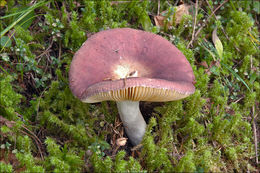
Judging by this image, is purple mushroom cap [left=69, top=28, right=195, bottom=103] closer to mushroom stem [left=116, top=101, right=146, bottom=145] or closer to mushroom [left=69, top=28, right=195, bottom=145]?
mushroom [left=69, top=28, right=195, bottom=145]

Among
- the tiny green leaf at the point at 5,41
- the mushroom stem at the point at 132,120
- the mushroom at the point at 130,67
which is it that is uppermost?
the tiny green leaf at the point at 5,41

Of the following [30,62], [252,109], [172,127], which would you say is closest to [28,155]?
[30,62]

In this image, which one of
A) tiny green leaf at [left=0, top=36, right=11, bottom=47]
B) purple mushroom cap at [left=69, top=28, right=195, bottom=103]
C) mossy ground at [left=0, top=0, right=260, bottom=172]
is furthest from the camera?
tiny green leaf at [left=0, top=36, right=11, bottom=47]

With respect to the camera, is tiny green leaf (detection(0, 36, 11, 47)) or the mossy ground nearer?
the mossy ground

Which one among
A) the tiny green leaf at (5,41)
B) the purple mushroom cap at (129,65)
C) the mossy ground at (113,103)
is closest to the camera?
the purple mushroom cap at (129,65)

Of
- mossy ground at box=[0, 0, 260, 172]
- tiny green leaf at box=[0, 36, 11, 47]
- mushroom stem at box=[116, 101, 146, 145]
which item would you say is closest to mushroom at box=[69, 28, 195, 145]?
mushroom stem at box=[116, 101, 146, 145]

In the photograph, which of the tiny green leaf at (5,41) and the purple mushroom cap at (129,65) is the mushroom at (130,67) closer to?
the purple mushroom cap at (129,65)

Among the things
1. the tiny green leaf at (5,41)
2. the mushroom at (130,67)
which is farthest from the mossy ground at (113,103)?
the mushroom at (130,67)
